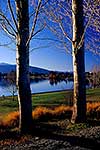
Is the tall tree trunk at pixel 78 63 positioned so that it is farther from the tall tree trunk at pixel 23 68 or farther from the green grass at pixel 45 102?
the green grass at pixel 45 102

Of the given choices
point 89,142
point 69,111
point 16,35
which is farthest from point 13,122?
point 89,142

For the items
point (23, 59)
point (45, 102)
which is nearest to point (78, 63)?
point (23, 59)

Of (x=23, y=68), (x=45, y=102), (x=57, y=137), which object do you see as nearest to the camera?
(x=57, y=137)

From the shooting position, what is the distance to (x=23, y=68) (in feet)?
35.9

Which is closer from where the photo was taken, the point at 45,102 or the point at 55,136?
the point at 55,136

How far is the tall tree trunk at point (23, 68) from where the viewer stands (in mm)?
10906

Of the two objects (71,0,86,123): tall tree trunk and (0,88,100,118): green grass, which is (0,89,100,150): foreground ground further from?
(0,88,100,118): green grass

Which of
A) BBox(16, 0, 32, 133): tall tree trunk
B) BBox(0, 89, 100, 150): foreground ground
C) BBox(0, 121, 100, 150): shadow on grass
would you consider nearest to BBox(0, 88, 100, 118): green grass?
BBox(0, 89, 100, 150): foreground ground

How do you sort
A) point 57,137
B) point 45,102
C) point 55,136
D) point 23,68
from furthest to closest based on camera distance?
point 45,102 < point 23,68 < point 55,136 < point 57,137

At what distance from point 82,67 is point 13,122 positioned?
3308mm

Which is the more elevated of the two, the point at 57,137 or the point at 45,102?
the point at 57,137

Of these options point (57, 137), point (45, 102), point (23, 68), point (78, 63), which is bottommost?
point (45, 102)

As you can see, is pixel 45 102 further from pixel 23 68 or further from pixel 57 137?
pixel 57 137

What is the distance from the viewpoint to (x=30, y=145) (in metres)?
9.21
